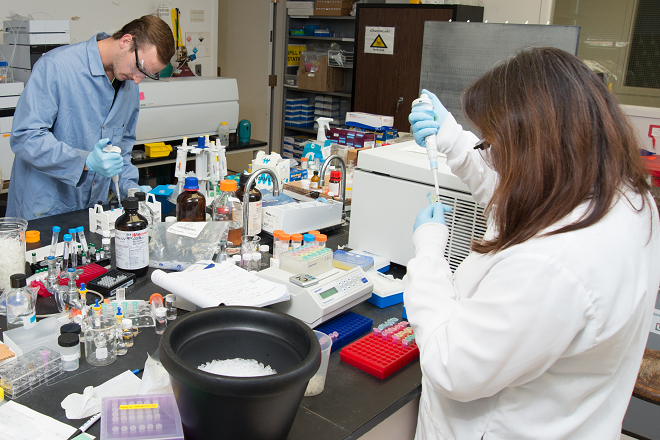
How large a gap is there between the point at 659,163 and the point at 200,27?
4145 millimetres

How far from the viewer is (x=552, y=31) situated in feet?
7.44

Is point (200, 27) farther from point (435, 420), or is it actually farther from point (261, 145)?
point (435, 420)

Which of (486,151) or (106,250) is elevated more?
(486,151)

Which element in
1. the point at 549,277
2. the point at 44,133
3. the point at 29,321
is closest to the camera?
the point at 549,277

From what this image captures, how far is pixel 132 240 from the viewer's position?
4.95ft

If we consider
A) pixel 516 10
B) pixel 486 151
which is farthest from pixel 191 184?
pixel 516 10

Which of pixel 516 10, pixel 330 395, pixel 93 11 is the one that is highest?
pixel 516 10

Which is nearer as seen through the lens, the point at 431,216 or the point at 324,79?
the point at 431,216

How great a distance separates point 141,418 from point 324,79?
4665mm

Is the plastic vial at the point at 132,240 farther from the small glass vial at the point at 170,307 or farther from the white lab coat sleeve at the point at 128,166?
the white lab coat sleeve at the point at 128,166

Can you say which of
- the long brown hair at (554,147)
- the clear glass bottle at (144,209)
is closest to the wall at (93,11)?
the clear glass bottle at (144,209)

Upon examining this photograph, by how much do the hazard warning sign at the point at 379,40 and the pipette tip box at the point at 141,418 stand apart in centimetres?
397

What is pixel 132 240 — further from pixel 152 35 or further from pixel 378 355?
pixel 152 35

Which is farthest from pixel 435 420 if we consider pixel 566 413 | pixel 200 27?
pixel 200 27
